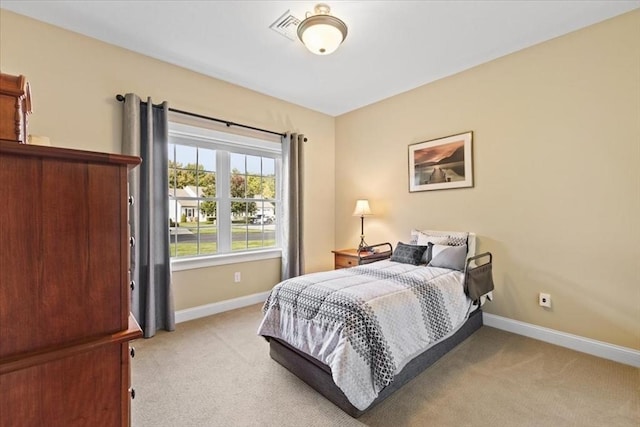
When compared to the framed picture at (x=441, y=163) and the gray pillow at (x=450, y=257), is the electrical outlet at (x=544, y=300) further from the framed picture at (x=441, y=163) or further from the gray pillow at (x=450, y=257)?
the framed picture at (x=441, y=163)

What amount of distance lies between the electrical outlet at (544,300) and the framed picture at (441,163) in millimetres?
1252

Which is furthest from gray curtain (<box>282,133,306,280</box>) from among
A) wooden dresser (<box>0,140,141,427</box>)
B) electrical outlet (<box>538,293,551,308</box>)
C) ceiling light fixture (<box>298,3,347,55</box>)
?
wooden dresser (<box>0,140,141,427</box>)

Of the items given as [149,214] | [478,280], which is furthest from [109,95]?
[478,280]

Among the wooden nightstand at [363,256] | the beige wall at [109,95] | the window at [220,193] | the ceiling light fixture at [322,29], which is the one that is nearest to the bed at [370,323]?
the wooden nightstand at [363,256]

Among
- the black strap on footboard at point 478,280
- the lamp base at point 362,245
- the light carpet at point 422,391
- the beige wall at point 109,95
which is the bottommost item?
the light carpet at point 422,391

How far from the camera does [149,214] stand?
2.82 metres

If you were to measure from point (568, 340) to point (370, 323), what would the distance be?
2.08 m

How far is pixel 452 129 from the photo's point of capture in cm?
331

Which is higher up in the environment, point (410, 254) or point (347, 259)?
point (410, 254)

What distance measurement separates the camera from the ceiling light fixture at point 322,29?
86.6 inches

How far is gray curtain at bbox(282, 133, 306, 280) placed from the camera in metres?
3.92

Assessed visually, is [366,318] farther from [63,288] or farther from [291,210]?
[291,210]

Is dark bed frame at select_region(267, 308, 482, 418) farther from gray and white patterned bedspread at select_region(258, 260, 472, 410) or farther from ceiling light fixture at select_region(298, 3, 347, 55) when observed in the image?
ceiling light fixture at select_region(298, 3, 347, 55)

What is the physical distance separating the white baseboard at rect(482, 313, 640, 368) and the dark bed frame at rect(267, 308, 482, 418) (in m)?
0.71
